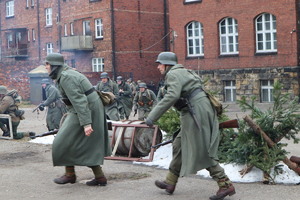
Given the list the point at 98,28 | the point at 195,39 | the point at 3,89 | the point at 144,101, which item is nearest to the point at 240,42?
the point at 195,39

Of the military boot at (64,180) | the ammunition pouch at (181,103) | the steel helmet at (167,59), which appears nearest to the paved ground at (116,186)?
the military boot at (64,180)

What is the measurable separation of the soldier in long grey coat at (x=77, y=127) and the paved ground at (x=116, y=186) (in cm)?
40

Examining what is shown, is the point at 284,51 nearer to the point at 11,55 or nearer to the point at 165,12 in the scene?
the point at 165,12

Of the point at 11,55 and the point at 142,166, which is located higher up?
the point at 11,55

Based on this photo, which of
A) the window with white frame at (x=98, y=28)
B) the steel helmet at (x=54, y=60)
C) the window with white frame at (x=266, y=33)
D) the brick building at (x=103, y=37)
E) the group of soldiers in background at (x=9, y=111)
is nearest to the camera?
the steel helmet at (x=54, y=60)

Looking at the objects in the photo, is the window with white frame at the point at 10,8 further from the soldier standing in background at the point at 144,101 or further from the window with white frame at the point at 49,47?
the soldier standing in background at the point at 144,101

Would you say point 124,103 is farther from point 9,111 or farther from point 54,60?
point 54,60

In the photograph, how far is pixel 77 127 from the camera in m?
7.75

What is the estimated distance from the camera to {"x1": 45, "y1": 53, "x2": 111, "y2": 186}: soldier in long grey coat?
764cm

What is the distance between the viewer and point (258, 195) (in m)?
7.14

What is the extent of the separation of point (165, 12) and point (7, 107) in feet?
90.4

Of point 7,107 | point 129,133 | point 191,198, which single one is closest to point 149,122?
point 191,198

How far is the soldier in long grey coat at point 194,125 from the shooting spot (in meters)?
6.89

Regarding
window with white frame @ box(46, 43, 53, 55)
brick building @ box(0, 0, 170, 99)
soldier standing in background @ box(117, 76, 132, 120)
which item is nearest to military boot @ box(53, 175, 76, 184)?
soldier standing in background @ box(117, 76, 132, 120)
